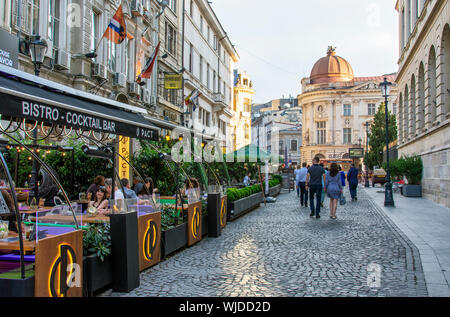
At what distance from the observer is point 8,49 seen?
433 inches

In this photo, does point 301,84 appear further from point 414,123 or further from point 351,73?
point 414,123

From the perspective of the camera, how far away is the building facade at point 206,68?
31769 mm

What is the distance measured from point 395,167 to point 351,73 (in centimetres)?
6024

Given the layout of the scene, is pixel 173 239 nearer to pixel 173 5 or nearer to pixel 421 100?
pixel 421 100

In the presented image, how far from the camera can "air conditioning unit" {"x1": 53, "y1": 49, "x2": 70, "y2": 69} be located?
49.5 feet

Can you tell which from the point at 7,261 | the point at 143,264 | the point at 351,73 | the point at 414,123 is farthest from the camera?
the point at 351,73

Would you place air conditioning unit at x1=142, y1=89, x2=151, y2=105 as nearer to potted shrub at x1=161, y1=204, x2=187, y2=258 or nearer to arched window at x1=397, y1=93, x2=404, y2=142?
potted shrub at x1=161, y1=204, x2=187, y2=258

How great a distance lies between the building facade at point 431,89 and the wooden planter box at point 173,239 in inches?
452

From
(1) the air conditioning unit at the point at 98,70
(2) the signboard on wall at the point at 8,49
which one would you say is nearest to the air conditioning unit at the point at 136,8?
(1) the air conditioning unit at the point at 98,70

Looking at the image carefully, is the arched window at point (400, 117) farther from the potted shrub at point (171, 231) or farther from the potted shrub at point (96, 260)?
the potted shrub at point (96, 260)

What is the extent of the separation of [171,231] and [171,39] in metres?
22.6

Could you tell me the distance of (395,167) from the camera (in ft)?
73.3

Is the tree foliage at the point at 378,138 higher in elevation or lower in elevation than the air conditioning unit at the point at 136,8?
lower
